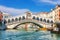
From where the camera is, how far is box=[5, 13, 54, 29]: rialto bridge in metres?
28.6

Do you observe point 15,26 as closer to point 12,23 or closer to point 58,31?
point 12,23

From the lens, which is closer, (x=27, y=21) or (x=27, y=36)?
(x=27, y=36)

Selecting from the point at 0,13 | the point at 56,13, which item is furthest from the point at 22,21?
the point at 56,13

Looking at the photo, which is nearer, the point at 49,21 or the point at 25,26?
the point at 49,21

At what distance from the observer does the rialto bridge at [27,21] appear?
93.9 ft

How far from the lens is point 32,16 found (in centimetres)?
2959

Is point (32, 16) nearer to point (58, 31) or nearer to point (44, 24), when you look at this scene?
point (44, 24)

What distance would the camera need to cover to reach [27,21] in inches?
1150

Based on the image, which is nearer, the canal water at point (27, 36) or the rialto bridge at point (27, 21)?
the canal water at point (27, 36)

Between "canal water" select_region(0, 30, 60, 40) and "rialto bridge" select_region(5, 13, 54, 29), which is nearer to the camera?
"canal water" select_region(0, 30, 60, 40)

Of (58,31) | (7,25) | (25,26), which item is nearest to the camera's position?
(58,31)

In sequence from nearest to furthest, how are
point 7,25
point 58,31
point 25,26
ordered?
point 58,31
point 7,25
point 25,26

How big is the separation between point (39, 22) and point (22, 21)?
1827mm

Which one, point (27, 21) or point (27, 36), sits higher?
point (27, 21)
